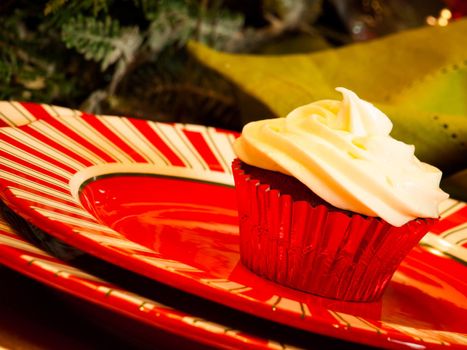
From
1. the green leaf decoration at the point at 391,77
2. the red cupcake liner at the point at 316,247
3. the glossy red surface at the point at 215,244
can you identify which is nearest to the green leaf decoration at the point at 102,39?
the green leaf decoration at the point at 391,77

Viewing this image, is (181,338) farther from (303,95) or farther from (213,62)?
(213,62)

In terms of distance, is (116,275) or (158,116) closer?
(116,275)

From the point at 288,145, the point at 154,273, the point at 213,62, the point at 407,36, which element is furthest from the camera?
the point at 407,36

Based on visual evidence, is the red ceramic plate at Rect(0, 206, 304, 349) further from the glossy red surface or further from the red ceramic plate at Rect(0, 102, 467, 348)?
the glossy red surface

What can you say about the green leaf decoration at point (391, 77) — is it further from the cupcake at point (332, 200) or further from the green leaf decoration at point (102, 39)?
the cupcake at point (332, 200)

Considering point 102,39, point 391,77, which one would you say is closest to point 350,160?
point 102,39

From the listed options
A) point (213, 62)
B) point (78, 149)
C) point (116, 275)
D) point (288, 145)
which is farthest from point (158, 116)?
point (116, 275)

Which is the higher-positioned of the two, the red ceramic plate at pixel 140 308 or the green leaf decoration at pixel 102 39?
the green leaf decoration at pixel 102 39

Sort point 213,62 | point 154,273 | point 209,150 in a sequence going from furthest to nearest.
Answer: point 213,62 → point 209,150 → point 154,273
